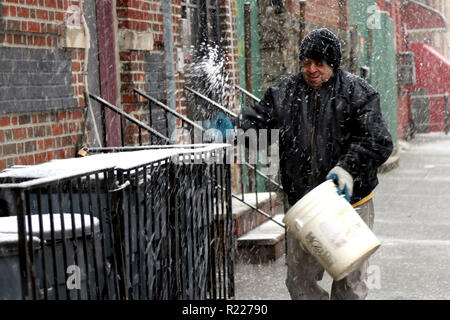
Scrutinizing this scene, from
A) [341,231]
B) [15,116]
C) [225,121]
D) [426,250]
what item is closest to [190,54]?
[225,121]

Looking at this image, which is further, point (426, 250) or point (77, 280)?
point (426, 250)

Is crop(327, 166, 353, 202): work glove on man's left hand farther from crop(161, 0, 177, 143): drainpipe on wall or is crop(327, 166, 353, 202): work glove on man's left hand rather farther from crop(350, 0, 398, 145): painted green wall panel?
crop(350, 0, 398, 145): painted green wall panel

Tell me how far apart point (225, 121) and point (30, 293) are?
Result: 6158mm

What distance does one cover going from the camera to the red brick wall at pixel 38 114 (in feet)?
17.3

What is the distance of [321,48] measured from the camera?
14.9 ft

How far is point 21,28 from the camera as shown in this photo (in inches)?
214

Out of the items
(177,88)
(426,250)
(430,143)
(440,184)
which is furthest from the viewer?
(430,143)

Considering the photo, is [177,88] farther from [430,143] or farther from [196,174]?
[430,143]

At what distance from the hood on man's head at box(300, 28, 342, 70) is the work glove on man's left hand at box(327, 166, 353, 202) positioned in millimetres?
671

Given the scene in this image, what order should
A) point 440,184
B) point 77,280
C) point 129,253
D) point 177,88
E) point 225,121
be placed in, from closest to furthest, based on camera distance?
point 77,280, point 129,253, point 177,88, point 225,121, point 440,184

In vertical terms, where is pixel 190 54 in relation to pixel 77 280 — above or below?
above

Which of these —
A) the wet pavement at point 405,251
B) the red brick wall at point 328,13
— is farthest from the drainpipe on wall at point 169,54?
the red brick wall at point 328,13

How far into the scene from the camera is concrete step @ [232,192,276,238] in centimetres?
739

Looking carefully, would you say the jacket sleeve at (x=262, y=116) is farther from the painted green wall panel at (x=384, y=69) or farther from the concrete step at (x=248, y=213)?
the painted green wall panel at (x=384, y=69)
